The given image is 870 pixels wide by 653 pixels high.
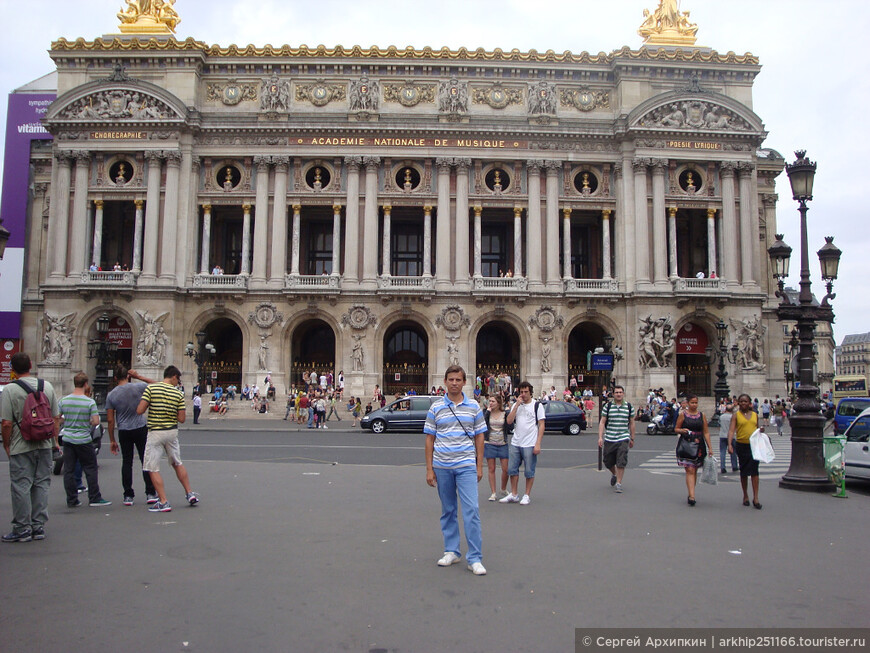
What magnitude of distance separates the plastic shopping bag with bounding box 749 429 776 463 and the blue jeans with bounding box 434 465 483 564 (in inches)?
235

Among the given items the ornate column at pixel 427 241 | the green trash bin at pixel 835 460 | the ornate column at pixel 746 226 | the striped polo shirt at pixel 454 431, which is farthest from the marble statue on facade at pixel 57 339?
the ornate column at pixel 746 226

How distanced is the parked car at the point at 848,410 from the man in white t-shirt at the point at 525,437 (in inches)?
907

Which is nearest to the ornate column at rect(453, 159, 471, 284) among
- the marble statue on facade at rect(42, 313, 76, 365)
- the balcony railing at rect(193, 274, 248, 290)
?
the balcony railing at rect(193, 274, 248, 290)

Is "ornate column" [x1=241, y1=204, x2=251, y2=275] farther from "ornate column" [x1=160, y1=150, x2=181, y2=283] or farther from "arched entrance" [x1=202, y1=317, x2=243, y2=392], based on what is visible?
"ornate column" [x1=160, y1=150, x2=181, y2=283]

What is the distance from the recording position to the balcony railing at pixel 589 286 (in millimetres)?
39625

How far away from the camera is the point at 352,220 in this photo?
40.2 metres

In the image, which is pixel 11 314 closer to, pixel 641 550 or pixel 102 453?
pixel 102 453

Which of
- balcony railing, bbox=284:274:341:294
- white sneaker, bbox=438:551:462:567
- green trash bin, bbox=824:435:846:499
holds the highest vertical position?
balcony railing, bbox=284:274:341:294

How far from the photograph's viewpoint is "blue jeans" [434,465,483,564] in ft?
23.3

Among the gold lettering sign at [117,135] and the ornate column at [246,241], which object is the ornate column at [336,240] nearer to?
the ornate column at [246,241]

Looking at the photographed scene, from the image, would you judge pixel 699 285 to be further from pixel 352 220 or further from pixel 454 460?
pixel 454 460

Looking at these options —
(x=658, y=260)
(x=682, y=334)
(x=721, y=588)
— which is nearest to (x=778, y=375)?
(x=682, y=334)

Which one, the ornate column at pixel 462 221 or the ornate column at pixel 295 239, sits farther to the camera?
the ornate column at pixel 295 239

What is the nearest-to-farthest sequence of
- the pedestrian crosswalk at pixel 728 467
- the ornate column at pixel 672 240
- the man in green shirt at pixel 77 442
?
the man in green shirt at pixel 77 442, the pedestrian crosswalk at pixel 728 467, the ornate column at pixel 672 240
